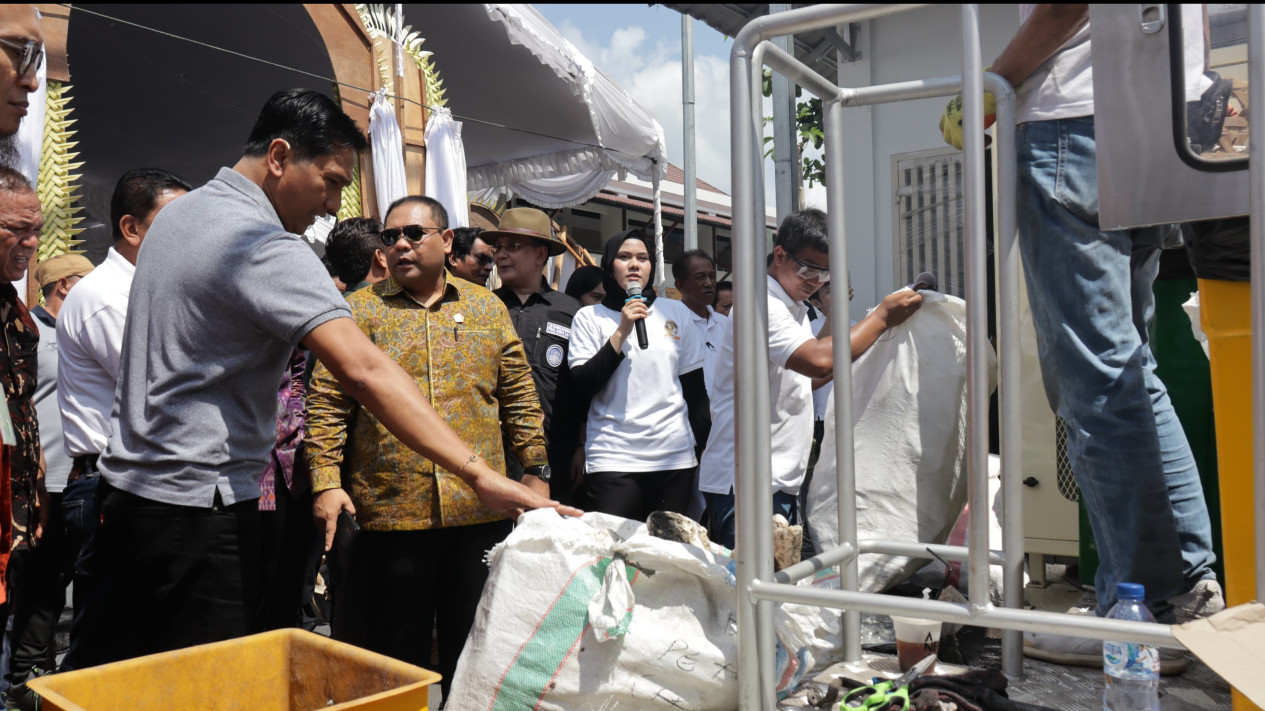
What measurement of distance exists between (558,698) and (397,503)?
113 centimetres

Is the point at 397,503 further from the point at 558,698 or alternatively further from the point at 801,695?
Result: the point at 801,695

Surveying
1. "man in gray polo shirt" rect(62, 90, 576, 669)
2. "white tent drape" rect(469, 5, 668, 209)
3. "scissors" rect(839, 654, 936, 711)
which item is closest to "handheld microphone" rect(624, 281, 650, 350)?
"man in gray polo shirt" rect(62, 90, 576, 669)

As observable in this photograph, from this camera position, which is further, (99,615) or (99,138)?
(99,138)

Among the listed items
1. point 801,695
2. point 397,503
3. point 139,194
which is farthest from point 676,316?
point 801,695

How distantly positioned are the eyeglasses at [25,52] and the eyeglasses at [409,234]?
1.08 metres

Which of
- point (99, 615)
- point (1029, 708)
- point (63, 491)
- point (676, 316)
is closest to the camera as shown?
point (1029, 708)

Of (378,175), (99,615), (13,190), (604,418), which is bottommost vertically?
(99,615)

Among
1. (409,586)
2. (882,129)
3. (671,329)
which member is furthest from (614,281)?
(882,129)

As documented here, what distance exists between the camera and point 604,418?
4.19 m

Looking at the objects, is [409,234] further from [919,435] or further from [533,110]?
[533,110]

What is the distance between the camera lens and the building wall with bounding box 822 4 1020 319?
833 centimetres

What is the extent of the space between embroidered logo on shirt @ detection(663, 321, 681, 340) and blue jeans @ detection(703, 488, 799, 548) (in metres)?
0.85

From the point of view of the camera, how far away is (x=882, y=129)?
8656 millimetres

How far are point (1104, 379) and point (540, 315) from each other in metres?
3.14
